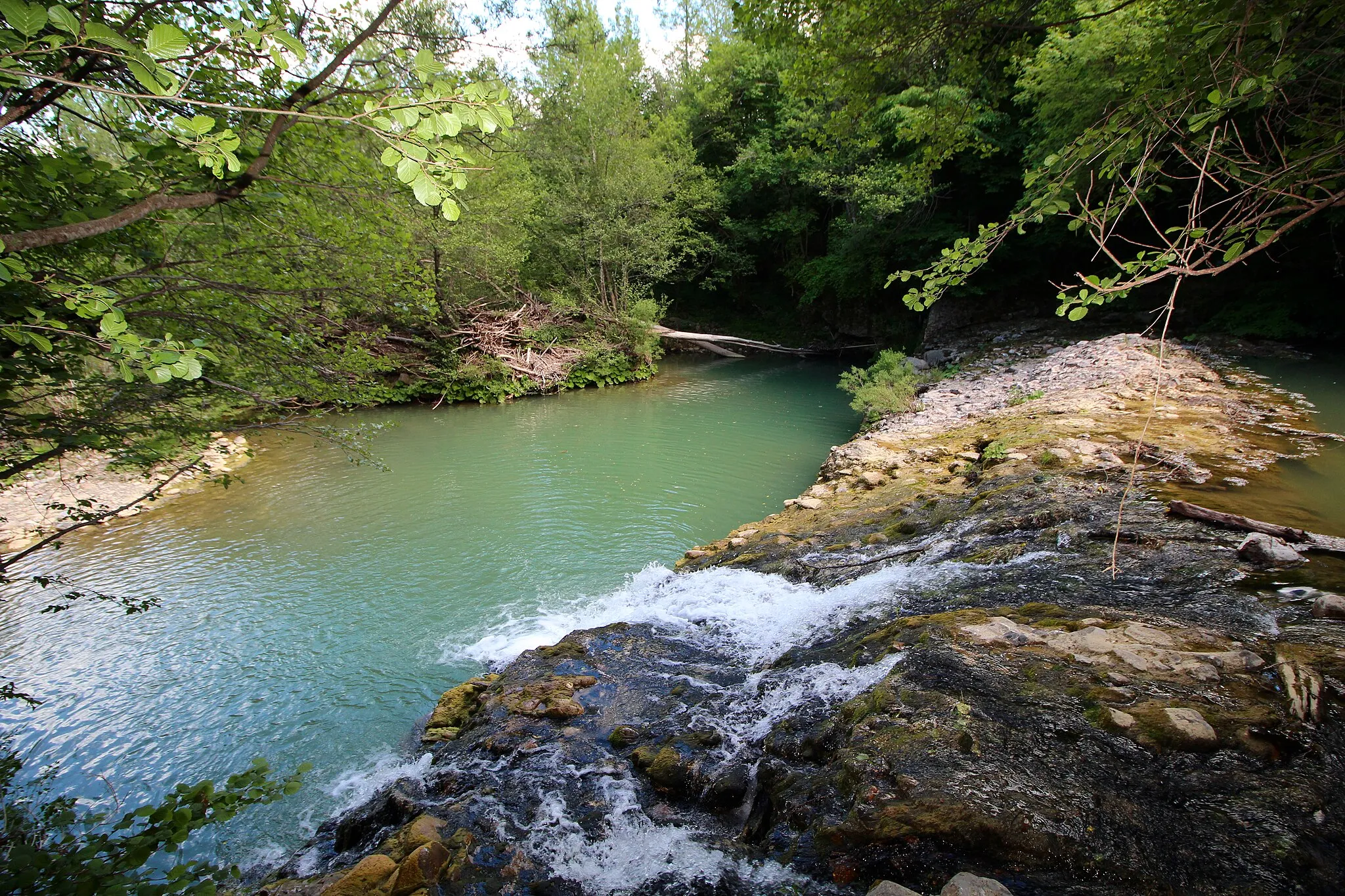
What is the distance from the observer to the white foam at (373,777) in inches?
178

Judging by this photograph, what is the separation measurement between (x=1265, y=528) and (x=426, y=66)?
6.15 m

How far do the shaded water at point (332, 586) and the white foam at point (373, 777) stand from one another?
26 mm

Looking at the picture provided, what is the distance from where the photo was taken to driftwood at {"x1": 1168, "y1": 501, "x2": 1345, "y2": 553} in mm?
4258

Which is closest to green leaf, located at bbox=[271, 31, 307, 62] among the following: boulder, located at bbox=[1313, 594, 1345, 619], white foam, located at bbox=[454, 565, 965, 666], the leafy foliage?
the leafy foliage

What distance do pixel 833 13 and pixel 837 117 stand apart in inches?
→ 29.4

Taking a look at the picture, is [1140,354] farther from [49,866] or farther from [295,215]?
[49,866]

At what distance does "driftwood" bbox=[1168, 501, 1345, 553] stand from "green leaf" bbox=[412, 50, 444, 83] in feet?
19.2

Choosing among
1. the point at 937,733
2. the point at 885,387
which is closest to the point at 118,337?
the point at 937,733

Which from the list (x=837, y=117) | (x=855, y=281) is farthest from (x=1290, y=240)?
(x=837, y=117)

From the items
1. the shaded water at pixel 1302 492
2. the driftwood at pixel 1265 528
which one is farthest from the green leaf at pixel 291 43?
the shaded water at pixel 1302 492

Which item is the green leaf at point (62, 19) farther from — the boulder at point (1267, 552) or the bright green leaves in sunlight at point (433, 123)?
the boulder at point (1267, 552)

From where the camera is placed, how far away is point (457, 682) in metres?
6.02

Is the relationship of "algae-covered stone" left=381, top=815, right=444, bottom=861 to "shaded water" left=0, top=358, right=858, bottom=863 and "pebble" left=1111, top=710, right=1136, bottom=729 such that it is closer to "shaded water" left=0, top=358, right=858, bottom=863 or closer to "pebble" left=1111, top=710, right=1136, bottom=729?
"shaded water" left=0, top=358, right=858, bottom=863

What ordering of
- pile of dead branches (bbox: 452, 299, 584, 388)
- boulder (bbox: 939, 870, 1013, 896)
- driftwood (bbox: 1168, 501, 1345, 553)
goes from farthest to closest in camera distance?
pile of dead branches (bbox: 452, 299, 584, 388)
driftwood (bbox: 1168, 501, 1345, 553)
boulder (bbox: 939, 870, 1013, 896)
